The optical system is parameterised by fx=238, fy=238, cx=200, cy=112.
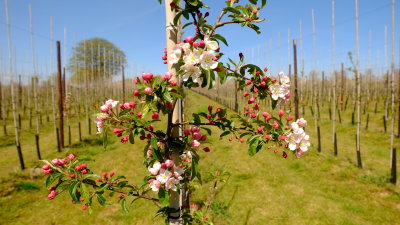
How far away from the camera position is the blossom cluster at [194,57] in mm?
1266

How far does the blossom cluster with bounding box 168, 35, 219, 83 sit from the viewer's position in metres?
1.27

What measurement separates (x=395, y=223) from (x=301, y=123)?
4.66 metres

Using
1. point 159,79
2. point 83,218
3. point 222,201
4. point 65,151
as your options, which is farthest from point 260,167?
point 65,151

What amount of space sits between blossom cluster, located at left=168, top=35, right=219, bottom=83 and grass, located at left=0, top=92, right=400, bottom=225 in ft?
7.61

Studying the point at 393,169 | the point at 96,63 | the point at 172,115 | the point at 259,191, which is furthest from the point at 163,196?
the point at 96,63

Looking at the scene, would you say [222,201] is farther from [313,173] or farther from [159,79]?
[159,79]

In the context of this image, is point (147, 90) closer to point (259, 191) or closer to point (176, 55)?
point (176, 55)

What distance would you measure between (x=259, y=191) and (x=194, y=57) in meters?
5.16

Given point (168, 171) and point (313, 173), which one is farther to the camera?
point (313, 173)

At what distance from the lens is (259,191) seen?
18.8ft

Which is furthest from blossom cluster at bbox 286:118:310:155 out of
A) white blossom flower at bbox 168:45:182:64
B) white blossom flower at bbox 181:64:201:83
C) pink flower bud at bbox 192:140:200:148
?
white blossom flower at bbox 168:45:182:64

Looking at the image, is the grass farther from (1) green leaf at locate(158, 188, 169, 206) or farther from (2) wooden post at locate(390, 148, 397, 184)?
(1) green leaf at locate(158, 188, 169, 206)

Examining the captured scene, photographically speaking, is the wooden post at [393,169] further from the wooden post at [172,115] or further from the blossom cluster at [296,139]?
the wooden post at [172,115]

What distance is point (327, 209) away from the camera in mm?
4934
